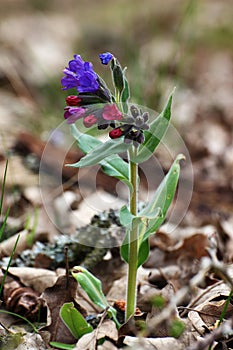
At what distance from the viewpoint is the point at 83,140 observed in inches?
88.3

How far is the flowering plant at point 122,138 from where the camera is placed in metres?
1.91

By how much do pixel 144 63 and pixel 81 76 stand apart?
471 centimetres

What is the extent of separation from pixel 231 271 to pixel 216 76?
4.74 meters

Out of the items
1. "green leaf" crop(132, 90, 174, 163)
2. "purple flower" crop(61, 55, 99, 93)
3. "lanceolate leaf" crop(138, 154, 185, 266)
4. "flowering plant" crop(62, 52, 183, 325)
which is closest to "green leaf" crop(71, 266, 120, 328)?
"flowering plant" crop(62, 52, 183, 325)

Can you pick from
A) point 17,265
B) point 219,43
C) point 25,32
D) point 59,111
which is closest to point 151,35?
point 219,43

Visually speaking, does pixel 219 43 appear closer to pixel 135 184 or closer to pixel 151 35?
pixel 151 35

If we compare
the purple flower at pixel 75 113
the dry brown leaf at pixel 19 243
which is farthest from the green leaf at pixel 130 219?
the dry brown leaf at pixel 19 243

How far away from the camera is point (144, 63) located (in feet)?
21.2

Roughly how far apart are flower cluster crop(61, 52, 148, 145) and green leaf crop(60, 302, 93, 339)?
64cm

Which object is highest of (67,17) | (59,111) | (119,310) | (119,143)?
(119,143)

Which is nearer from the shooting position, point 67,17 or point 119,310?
point 119,310

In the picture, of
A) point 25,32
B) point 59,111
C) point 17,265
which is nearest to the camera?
point 17,265

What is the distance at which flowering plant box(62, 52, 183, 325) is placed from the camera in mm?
1905

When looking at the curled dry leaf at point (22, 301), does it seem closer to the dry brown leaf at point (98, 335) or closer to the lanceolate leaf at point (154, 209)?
the dry brown leaf at point (98, 335)
